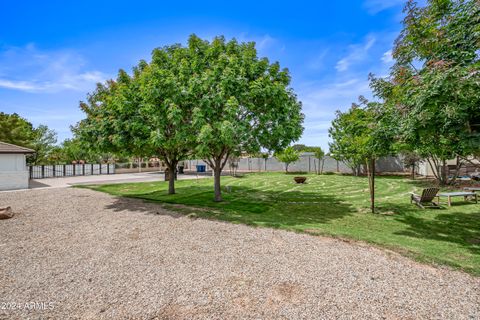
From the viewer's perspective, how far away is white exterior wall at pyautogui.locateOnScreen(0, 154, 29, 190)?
16359mm

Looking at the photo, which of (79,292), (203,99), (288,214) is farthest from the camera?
(288,214)

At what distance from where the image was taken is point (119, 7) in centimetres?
920

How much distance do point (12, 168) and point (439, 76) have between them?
24137mm

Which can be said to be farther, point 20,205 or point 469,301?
point 20,205

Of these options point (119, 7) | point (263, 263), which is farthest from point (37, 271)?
point (119, 7)

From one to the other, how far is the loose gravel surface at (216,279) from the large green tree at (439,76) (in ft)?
9.04

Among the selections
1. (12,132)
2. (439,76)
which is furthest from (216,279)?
(12,132)

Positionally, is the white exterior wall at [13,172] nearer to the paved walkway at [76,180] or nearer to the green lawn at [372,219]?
the paved walkway at [76,180]

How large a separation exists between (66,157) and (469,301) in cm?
4568

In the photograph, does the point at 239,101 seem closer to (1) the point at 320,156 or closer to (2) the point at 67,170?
(1) the point at 320,156

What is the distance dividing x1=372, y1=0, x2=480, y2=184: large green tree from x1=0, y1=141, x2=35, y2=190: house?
23.0 meters

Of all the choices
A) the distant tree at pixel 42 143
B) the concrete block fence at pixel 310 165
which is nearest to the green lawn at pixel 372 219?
the concrete block fence at pixel 310 165

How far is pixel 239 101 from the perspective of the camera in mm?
8648

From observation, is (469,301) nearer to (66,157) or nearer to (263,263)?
(263,263)
